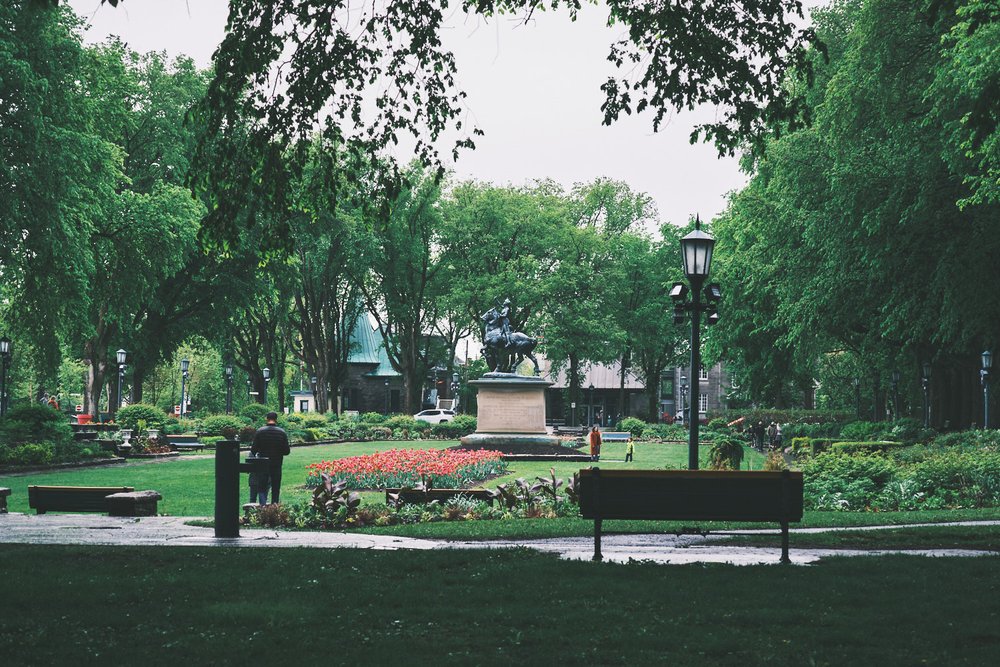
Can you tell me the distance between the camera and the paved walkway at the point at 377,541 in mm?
11281

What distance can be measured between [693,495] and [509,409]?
2719cm

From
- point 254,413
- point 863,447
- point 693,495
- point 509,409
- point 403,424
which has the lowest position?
point 403,424

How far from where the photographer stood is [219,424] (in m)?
48.7

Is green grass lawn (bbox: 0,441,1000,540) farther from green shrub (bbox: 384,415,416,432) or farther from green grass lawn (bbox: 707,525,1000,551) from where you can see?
green shrub (bbox: 384,415,416,432)

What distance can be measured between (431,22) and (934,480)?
1281cm

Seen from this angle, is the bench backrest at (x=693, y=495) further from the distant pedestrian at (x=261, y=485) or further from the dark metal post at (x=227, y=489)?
the distant pedestrian at (x=261, y=485)

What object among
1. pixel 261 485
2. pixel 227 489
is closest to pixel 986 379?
pixel 261 485

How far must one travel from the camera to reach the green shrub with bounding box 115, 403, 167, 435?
139 feet

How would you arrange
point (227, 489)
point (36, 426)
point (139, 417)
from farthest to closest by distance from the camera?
1. point (139, 417)
2. point (36, 426)
3. point (227, 489)

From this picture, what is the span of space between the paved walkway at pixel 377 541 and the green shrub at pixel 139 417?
27.1 metres

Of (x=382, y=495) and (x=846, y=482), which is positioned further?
(x=382, y=495)

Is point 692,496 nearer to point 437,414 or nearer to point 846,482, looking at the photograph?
point 846,482

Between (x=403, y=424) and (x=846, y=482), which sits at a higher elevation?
(x=403, y=424)

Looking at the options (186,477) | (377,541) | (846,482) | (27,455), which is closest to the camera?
(377,541)
